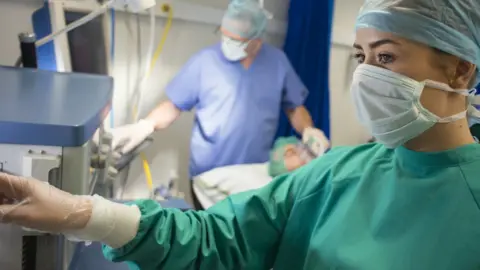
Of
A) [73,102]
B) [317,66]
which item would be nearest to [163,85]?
[317,66]

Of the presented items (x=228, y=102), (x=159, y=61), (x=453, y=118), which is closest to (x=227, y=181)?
(x=228, y=102)

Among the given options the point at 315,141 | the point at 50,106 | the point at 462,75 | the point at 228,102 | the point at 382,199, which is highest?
the point at 462,75

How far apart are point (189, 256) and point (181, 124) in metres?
1.62

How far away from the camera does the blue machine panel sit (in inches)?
30.2

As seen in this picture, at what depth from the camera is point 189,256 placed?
868 millimetres

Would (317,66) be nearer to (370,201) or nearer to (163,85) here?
(163,85)

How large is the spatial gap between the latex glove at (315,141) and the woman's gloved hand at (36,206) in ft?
5.00

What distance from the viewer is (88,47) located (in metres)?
1.82

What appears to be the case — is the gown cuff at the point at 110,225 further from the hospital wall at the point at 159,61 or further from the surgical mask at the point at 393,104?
the hospital wall at the point at 159,61

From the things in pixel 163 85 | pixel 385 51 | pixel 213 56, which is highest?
pixel 385 51

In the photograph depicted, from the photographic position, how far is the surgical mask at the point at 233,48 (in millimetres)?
2137

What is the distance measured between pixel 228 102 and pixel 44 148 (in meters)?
1.44

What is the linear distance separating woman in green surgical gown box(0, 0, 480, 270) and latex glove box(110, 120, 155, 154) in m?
0.95

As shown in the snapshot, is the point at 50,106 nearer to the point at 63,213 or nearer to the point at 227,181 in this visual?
the point at 63,213
